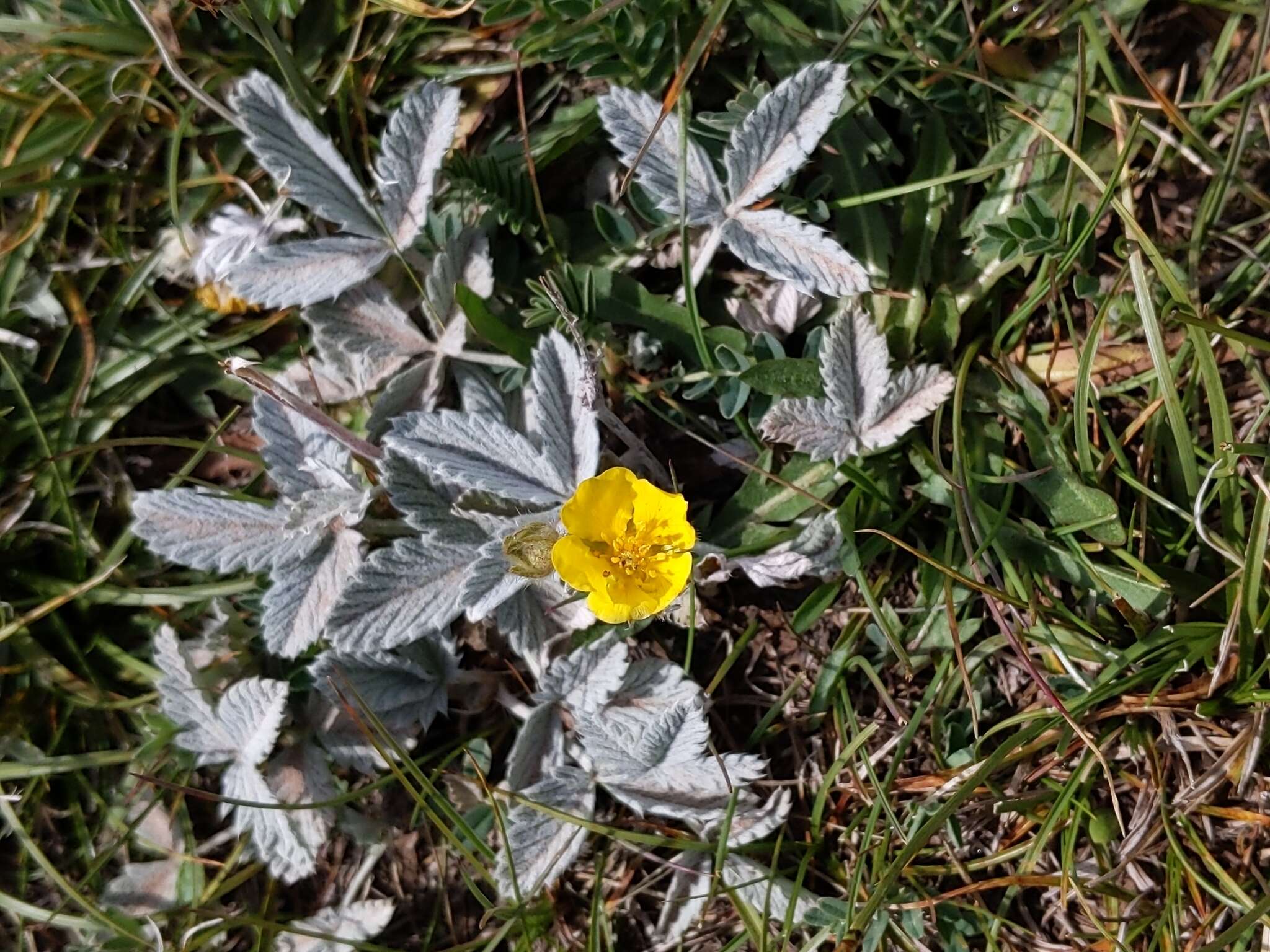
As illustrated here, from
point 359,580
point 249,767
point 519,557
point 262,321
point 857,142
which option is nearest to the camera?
point 519,557

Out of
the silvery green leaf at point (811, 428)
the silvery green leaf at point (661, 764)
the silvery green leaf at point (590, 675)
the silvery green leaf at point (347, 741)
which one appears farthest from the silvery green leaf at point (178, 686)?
the silvery green leaf at point (811, 428)

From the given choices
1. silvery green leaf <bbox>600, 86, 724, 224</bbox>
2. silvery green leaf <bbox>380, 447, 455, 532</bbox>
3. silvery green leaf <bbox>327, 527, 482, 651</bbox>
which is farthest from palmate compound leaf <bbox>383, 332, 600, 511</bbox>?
silvery green leaf <bbox>600, 86, 724, 224</bbox>

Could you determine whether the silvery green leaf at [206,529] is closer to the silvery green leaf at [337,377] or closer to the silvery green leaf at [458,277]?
the silvery green leaf at [337,377]

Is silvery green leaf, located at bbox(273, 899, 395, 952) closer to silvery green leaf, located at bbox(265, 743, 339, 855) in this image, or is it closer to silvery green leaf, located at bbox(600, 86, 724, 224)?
silvery green leaf, located at bbox(265, 743, 339, 855)

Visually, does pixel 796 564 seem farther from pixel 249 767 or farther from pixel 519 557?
pixel 249 767

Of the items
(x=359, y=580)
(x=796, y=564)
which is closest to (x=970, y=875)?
(x=796, y=564)

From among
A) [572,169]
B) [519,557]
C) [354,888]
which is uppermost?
[572,169]

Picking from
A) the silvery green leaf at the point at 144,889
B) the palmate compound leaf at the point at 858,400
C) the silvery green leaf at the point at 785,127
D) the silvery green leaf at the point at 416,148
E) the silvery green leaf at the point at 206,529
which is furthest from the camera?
the silvery green leaf at the point at 144,889
